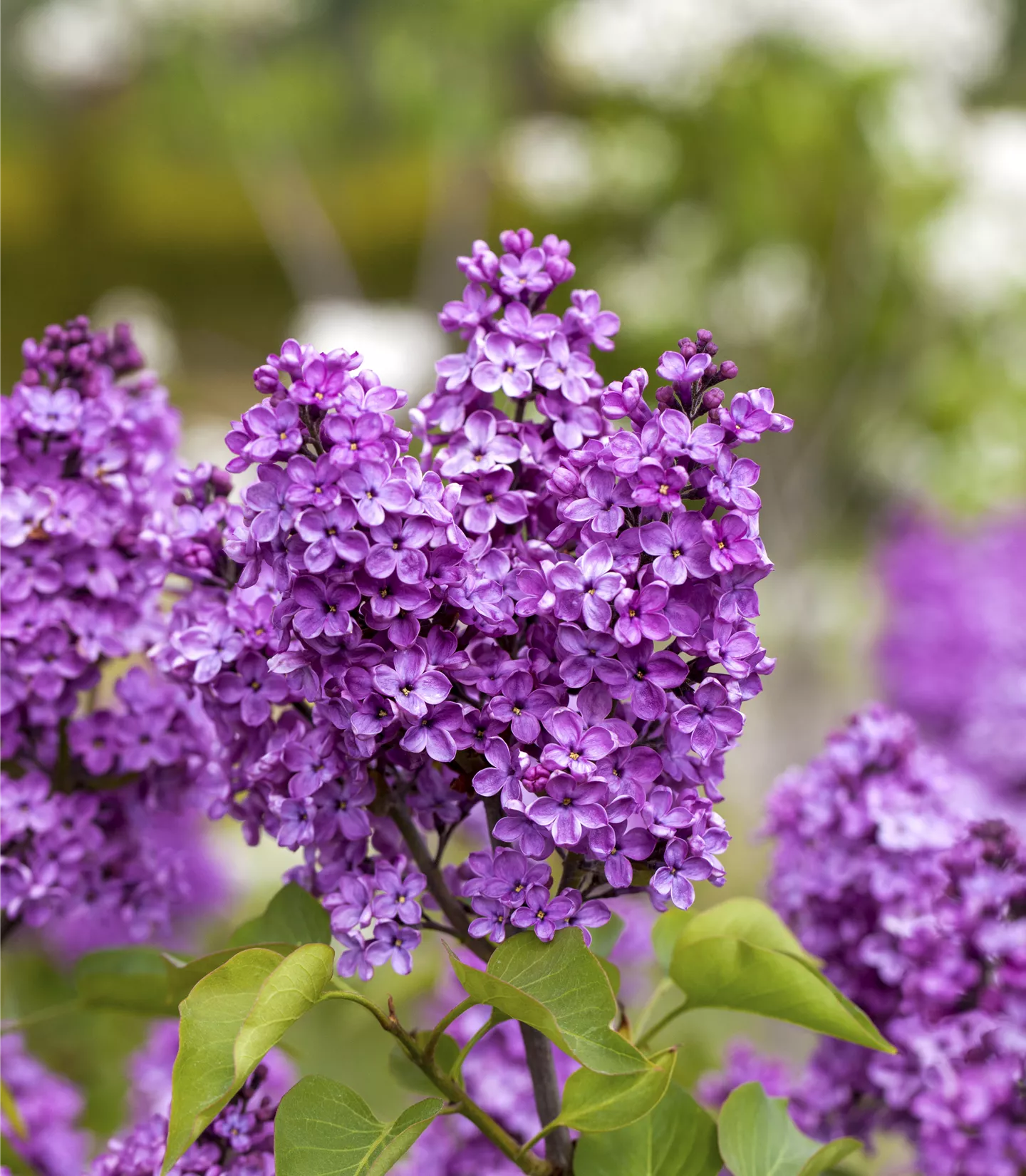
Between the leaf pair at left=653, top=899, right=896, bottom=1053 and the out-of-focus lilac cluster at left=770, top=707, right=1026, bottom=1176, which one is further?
the out-of-focus lilac cluster at left=770, top=707, right=1026, bottom=1176

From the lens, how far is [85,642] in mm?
693

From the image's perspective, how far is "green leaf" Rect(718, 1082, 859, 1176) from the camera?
56 cm

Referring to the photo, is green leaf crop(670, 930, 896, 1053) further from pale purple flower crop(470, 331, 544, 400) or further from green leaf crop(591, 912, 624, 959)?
pale purple flower crop(470, 331, 544, 400)

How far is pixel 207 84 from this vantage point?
5289 millimetres

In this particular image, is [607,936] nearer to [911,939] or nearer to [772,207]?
[911,939]

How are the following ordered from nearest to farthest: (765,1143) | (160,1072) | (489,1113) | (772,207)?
(765,1143)
(489,1113)
(160,1072)
(772,207)

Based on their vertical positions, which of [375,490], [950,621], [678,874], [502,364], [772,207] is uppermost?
[772,207]

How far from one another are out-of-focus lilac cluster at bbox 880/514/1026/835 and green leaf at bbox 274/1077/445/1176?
131cm

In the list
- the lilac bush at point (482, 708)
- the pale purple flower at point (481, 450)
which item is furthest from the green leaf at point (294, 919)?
the pale purple flower at point (481, 450)

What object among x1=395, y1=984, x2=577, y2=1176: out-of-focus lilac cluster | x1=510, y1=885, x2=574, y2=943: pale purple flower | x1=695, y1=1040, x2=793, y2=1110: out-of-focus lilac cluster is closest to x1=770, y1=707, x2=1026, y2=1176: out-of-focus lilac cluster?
x1=695, y1=1040, x2=793, y2=1110: out-of-focus lilac cluster

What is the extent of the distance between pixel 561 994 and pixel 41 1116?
52cm

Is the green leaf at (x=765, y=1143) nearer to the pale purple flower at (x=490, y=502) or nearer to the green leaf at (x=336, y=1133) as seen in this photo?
the green leaf at (x=336, y=1133)

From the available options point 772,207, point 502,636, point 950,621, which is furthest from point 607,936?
point 772,207

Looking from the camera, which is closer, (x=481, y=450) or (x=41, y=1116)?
(x=481, y=450)
